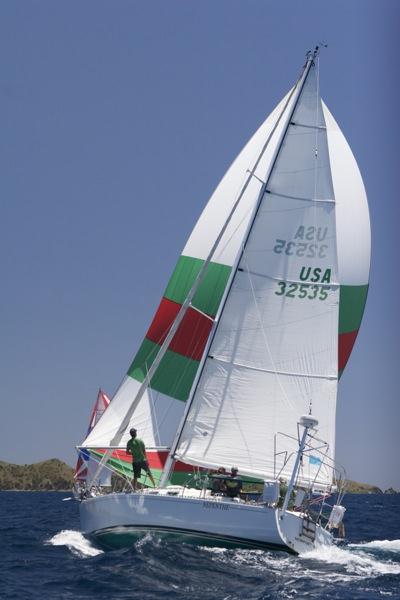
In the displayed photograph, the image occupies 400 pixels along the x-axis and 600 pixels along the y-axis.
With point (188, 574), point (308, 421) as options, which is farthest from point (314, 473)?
point (188, 574)

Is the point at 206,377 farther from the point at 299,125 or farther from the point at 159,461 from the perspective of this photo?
the point at 299,125

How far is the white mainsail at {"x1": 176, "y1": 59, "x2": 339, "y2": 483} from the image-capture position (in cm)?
1709

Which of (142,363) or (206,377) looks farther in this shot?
(142,363)

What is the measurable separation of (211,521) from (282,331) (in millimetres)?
4536

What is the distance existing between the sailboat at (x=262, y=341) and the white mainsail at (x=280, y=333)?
0.07ft

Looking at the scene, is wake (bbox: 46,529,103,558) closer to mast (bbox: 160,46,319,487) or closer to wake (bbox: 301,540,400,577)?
mast (bbox: 160,46,319,487)

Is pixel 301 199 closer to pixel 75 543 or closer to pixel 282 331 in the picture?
pixel 282 331

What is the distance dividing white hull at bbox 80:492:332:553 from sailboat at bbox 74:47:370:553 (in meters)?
0.13

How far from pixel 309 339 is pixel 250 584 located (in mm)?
6138

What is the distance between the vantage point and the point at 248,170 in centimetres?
1827

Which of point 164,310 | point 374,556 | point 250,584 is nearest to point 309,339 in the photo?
point 164,310

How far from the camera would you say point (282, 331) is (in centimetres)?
1764

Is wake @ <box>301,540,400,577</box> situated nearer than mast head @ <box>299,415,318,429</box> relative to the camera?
Yes

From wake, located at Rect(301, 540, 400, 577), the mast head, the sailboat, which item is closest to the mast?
the sailboat
